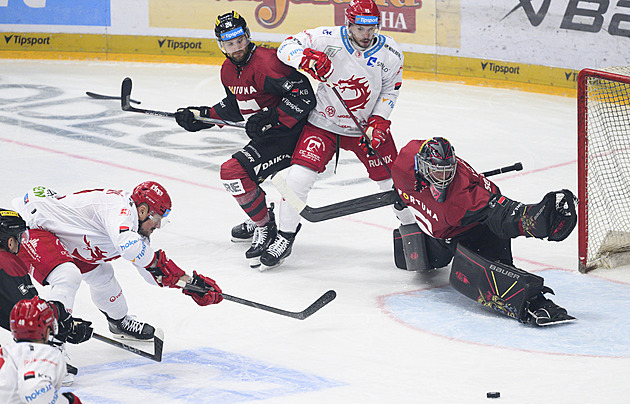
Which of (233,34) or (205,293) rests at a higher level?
(233,34)

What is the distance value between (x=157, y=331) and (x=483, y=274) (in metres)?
1.41

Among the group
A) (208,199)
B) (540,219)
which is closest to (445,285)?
(540,219)

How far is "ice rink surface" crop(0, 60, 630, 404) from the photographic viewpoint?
12.2ft

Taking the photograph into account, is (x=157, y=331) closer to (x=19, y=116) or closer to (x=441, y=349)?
(x=441, y=349)

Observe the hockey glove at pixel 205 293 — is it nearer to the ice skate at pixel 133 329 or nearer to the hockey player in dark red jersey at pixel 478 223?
the ice skate at pixel 133 329

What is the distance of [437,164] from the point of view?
4305 millimetres

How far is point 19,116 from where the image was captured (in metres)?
8.48

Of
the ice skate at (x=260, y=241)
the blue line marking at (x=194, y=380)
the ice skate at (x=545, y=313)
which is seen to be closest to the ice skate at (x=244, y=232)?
the ice skate at (x=260, y=241)

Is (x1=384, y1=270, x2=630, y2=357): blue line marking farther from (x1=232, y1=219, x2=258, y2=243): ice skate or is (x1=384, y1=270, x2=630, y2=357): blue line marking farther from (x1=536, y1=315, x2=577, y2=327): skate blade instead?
(x1=232, y1=219, x2=258, y2=243): ice skate

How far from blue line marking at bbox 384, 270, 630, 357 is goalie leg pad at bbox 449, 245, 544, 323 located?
0.08 m

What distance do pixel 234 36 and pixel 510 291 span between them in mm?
1975

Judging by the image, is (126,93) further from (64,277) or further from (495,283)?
(495,283)

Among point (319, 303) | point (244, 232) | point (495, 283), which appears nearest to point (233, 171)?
point (244, 232)

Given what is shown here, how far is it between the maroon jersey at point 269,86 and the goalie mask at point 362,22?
388 mm
